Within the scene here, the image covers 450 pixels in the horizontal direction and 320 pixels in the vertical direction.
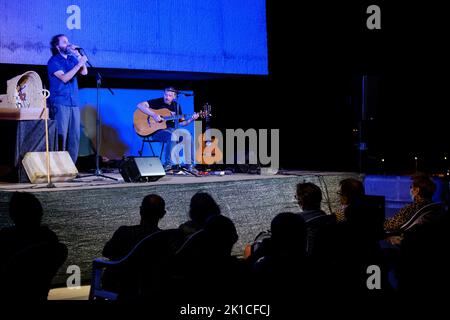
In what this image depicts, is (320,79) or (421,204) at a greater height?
(320,79)

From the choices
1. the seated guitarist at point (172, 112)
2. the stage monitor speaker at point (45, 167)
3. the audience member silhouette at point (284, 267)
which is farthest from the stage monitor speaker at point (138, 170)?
the audience member silhouette at point (284, 267)

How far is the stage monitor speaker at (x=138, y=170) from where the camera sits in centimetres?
554

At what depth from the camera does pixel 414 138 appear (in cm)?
931

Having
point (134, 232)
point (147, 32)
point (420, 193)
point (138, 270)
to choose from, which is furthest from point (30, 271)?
point (147, 32)

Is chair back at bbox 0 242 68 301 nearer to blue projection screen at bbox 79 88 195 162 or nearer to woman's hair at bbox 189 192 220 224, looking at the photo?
woman's hair at bbox 189 192 220 224

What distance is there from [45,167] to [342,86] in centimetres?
495

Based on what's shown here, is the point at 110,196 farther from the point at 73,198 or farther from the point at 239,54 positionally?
the point at 239,54

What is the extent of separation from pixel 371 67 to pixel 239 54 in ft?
6.34

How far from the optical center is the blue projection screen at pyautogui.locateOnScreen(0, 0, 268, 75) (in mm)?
7031

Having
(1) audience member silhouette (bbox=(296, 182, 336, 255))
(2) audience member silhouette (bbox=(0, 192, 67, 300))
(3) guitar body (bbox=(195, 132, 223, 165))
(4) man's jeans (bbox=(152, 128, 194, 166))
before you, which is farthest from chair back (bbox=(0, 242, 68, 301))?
(3) guitar body (bbox=(195, 132, 223, 165))

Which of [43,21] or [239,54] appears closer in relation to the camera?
[43,21]

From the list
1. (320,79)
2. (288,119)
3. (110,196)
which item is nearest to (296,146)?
(288,119)

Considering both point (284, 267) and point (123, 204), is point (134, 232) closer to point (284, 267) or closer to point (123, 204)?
point (284, 267)

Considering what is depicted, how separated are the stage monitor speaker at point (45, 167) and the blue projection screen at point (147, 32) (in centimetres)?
199
